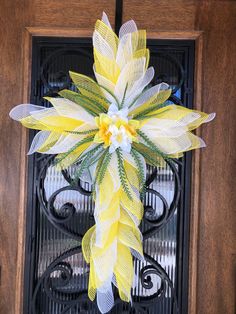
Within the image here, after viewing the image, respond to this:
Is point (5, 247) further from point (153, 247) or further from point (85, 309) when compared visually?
point (153, 247)

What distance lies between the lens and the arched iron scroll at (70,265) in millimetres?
786

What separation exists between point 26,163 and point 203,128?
16.9 inches

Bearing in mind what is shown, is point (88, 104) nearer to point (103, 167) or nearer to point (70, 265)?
point (103, 167)

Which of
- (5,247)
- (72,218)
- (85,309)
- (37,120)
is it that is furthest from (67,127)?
(85,309)

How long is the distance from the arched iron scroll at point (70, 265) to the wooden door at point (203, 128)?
45 millimetres

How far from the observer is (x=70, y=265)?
796 millimetres

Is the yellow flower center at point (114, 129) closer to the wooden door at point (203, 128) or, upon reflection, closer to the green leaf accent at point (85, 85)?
the green leaf accent at point (85, 85)

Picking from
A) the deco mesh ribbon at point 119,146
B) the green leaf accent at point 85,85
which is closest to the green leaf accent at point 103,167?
the deco mesh ribbon at point 119,146

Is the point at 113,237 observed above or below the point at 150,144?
below

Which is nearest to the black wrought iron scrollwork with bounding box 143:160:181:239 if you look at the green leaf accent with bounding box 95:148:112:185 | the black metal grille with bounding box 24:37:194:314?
the black metal grille with bounding box 24:37:194:314

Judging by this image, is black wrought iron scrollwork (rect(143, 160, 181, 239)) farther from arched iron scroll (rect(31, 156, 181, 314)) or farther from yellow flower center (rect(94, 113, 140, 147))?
yellow flower center (rect(94, 113, 140, 147))

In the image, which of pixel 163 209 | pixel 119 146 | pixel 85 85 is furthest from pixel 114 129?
pixel 163 209

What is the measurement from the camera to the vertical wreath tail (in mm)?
710

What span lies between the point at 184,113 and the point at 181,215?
244 millimetres
